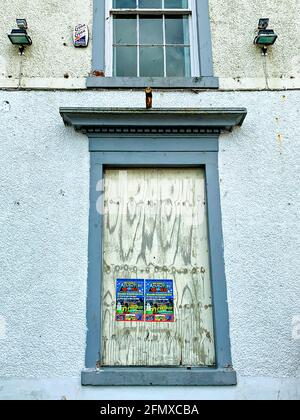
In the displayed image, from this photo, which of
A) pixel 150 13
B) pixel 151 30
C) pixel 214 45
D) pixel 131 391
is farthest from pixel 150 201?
pixel 150 13

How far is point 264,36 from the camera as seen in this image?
19.6 feet

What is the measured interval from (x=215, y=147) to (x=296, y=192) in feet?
3.39

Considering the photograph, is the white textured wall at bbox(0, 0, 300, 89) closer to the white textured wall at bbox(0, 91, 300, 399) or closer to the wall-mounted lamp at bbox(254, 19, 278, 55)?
the wall-mounted lamp at bbox(254, 19, 278, 55)

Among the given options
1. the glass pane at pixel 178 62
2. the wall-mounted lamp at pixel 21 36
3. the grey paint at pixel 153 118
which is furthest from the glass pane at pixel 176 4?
the wall-mounted lamp at pixel 21 36

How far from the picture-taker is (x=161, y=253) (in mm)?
5473

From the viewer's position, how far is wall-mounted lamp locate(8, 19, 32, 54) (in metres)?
5.93

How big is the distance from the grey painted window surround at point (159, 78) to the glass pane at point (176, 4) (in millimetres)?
305

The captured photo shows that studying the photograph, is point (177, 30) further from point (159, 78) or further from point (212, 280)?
point (212, 280)

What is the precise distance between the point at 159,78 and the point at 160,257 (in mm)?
2136

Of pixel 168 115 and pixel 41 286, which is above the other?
pixel 168 115

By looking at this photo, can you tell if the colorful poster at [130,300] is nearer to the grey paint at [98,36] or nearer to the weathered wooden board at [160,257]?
the weathered wooden board at [160,257]
